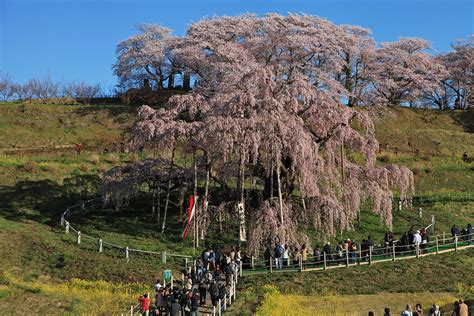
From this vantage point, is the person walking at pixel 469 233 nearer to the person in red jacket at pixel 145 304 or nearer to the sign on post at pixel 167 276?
the sign on post at pixel 167 276

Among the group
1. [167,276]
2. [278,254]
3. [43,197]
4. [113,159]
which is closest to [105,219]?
[43,197]

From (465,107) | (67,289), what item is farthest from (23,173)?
(465,107)

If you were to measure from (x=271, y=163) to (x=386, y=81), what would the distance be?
4996 centimetres

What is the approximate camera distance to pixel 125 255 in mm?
37344

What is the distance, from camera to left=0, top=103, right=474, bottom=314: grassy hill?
33.1 metres

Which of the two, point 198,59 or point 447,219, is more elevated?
point 198,59

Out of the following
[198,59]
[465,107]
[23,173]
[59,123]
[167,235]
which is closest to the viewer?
[167,235]

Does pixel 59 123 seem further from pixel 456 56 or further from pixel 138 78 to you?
pixel 456 56

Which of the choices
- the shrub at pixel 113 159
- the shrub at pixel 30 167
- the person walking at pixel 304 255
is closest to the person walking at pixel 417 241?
the person walking at pixel 304 255

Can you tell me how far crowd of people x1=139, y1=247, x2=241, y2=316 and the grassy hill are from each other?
1.21 m

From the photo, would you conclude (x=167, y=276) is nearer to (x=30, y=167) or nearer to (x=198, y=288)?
(x=198, y=288)

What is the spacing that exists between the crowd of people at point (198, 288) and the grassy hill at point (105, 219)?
121 centimetres

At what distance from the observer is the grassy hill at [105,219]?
33062 millimetres

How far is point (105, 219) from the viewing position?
4494 cm
